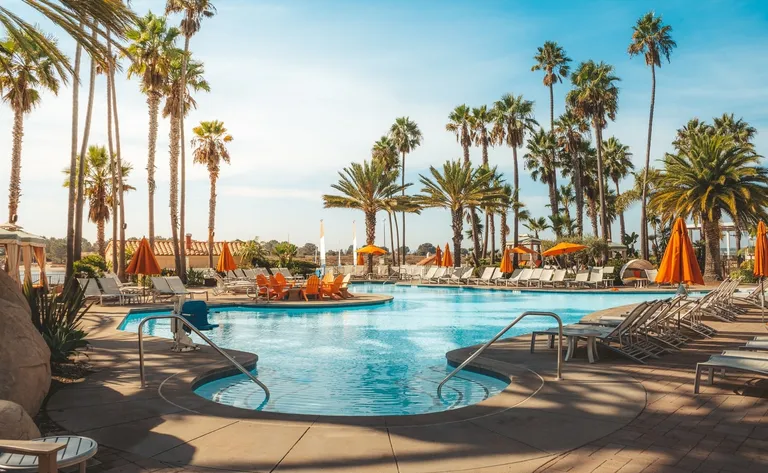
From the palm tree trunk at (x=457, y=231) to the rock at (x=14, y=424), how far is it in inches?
1306

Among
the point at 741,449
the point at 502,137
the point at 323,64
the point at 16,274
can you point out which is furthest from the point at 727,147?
the point at 16,274

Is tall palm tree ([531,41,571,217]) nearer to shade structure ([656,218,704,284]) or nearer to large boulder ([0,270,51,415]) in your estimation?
shade structure ([656,218,704,284])

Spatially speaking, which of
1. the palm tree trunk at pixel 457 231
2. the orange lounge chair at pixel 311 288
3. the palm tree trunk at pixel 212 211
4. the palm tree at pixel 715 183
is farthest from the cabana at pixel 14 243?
the palm tree at pixel 715 183

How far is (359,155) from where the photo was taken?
37.5 metres

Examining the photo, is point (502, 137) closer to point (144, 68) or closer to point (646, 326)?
point (144, 68)

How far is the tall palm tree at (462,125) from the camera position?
4450cm

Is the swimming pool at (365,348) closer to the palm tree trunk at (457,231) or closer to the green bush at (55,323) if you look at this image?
the green bush at (55,323)

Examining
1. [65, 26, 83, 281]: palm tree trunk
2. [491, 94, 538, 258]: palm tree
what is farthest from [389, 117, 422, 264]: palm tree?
[65, 26, 83, 281]: palm tree trunk

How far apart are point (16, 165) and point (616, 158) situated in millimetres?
43654

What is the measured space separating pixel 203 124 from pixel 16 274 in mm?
21521

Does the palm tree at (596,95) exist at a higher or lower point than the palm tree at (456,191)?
higher

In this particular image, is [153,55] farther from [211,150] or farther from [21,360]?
[21,360]

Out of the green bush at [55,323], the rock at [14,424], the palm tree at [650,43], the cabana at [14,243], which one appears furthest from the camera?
the palm tree at [650,43]

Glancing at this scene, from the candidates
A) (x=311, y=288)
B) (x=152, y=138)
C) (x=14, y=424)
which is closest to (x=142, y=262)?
(x=311, y=288)
